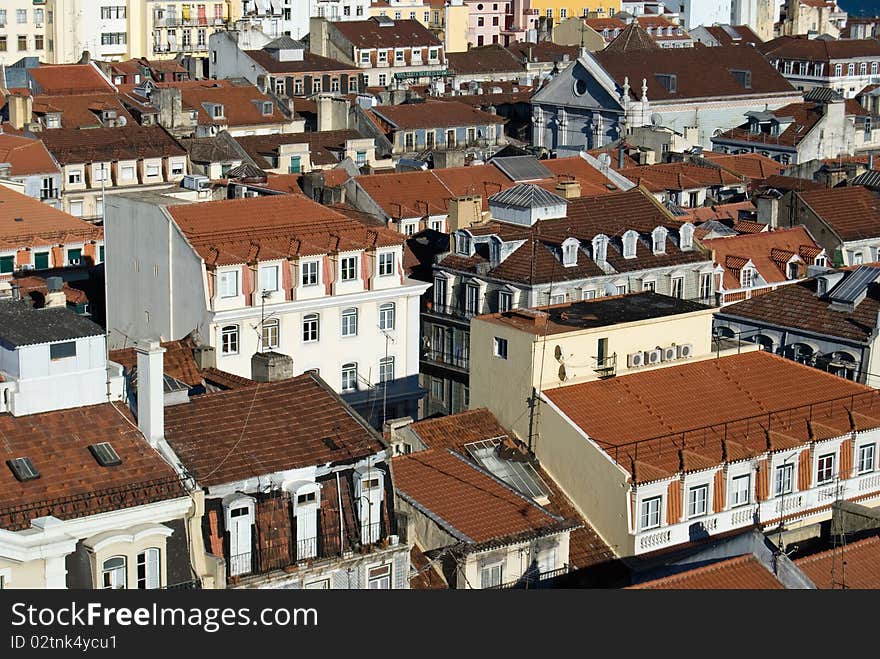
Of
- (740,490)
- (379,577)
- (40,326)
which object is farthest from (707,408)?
(40,326)

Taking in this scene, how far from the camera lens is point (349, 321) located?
6450cm

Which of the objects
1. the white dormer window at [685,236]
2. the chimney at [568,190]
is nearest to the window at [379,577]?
the white dormer window at [685,236]

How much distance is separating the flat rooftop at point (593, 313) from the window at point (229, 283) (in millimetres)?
9599

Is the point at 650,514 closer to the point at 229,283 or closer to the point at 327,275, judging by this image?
the point at 229,283

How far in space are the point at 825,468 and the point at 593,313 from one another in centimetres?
861

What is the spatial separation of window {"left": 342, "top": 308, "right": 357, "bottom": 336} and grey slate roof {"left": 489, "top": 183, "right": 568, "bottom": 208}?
856 cm

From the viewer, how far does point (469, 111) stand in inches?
4587

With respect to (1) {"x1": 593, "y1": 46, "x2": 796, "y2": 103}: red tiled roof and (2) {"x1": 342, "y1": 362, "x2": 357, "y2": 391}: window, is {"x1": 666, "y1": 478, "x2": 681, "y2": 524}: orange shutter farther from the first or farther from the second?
(1) {"x1": 593, "y1": 46, "x2": 796, "y2": 103}: red tiled roof

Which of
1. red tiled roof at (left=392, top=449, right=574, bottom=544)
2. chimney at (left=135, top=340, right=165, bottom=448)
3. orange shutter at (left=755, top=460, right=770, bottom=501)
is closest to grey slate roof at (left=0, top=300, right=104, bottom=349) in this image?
chimney at (left=135, top=340, right=165, bottom=448)

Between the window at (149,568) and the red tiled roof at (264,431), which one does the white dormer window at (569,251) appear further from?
the window at (149,568)

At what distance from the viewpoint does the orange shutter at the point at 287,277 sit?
205 ft

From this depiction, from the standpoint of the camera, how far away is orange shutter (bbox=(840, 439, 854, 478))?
5134cm

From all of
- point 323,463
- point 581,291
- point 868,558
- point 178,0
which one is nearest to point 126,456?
point 323,463

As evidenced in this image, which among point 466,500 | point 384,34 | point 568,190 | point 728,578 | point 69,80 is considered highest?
point 384,34
